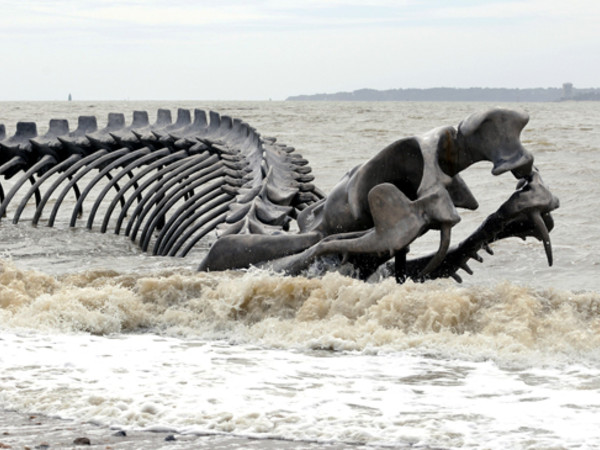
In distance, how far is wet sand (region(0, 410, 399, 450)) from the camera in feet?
13.8

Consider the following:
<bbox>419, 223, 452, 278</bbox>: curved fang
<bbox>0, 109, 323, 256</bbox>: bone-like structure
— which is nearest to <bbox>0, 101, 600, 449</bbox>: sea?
<bbox>419, 223, 452, 278</bbox>: curved fang

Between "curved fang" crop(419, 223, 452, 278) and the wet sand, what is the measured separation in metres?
2.10

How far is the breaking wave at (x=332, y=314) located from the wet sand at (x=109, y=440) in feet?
5.85

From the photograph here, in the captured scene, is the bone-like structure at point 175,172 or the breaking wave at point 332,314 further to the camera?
the bone-like structure at point 175,172

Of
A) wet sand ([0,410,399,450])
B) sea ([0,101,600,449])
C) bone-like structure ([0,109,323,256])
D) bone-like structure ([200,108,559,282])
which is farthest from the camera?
bone-like structure ([0,109,323,256])

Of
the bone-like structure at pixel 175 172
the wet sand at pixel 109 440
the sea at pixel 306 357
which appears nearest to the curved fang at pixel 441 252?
the sea at pixel 306 357

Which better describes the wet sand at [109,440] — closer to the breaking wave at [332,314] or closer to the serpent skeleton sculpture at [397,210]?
the breaking wave at [332,314]

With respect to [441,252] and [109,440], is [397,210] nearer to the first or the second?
[441,252]

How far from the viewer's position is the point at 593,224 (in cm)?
1359

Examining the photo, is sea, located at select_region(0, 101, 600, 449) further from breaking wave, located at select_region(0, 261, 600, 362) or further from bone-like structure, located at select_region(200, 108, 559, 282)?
bone-like structure, located at select_region(200, 108, 559, 282)

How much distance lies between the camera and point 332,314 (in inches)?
261

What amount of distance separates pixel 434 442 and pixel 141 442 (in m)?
1.21

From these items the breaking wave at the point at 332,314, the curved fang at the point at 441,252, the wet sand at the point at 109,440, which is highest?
the curved fang at the point at 441,252

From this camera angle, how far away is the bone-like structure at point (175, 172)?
9.08 meters
